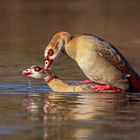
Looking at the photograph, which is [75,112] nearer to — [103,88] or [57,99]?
[57,99]

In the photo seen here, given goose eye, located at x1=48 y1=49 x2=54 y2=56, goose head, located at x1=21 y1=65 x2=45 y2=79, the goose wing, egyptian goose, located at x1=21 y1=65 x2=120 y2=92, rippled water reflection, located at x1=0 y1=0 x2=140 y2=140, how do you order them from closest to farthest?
rippled water reflection, located at x1=0 y1=0 x2=140 y2=140 → the goose wing → egyptian goose, located at x1=21 y1=65 x2=120 y2=92 → goose eye, located at x1=48 y1=49 x2=54 y2=56 → goose head, located at x1=21 y1=65 x2=45 y2=79

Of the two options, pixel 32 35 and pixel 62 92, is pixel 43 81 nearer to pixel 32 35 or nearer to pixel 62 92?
pixel 62 92

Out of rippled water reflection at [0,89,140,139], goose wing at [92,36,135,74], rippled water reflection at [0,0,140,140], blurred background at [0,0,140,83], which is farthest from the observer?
blurred background at [0,0,140,83]

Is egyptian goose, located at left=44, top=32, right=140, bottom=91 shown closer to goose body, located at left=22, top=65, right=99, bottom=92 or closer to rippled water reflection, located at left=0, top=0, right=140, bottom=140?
goose body, located at left=22, top=65, right=99, bottom=92

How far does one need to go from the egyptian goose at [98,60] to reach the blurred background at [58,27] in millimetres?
1617

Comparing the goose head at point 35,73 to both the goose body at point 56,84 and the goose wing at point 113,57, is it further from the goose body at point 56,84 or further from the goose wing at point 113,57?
the goose wing at point 113,57

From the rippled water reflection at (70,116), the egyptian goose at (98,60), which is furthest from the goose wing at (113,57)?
the rippled water reflection at (70,116)

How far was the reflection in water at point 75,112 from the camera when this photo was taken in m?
11.0

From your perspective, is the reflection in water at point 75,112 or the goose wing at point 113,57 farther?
the goose wing at point 113,57

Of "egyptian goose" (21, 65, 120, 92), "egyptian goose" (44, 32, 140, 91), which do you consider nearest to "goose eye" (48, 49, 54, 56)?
"egyptian goose" (44, 32, 140, 91)

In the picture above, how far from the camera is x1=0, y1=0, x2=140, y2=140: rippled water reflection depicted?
432 inches

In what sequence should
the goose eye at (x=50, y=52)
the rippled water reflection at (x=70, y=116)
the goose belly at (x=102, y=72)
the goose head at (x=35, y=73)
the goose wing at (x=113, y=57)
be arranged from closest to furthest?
the rippled water reflection at (x=70, y=116)
the goose belly at (x=102, y=72)
the goose wing at (x=113, y=57)
the goose eye at (x=50, y=52)
the goose head at (x=35, y=73)

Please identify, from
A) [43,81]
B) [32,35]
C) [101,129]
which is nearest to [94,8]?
[32,35]

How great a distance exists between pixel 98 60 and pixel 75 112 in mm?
2359
